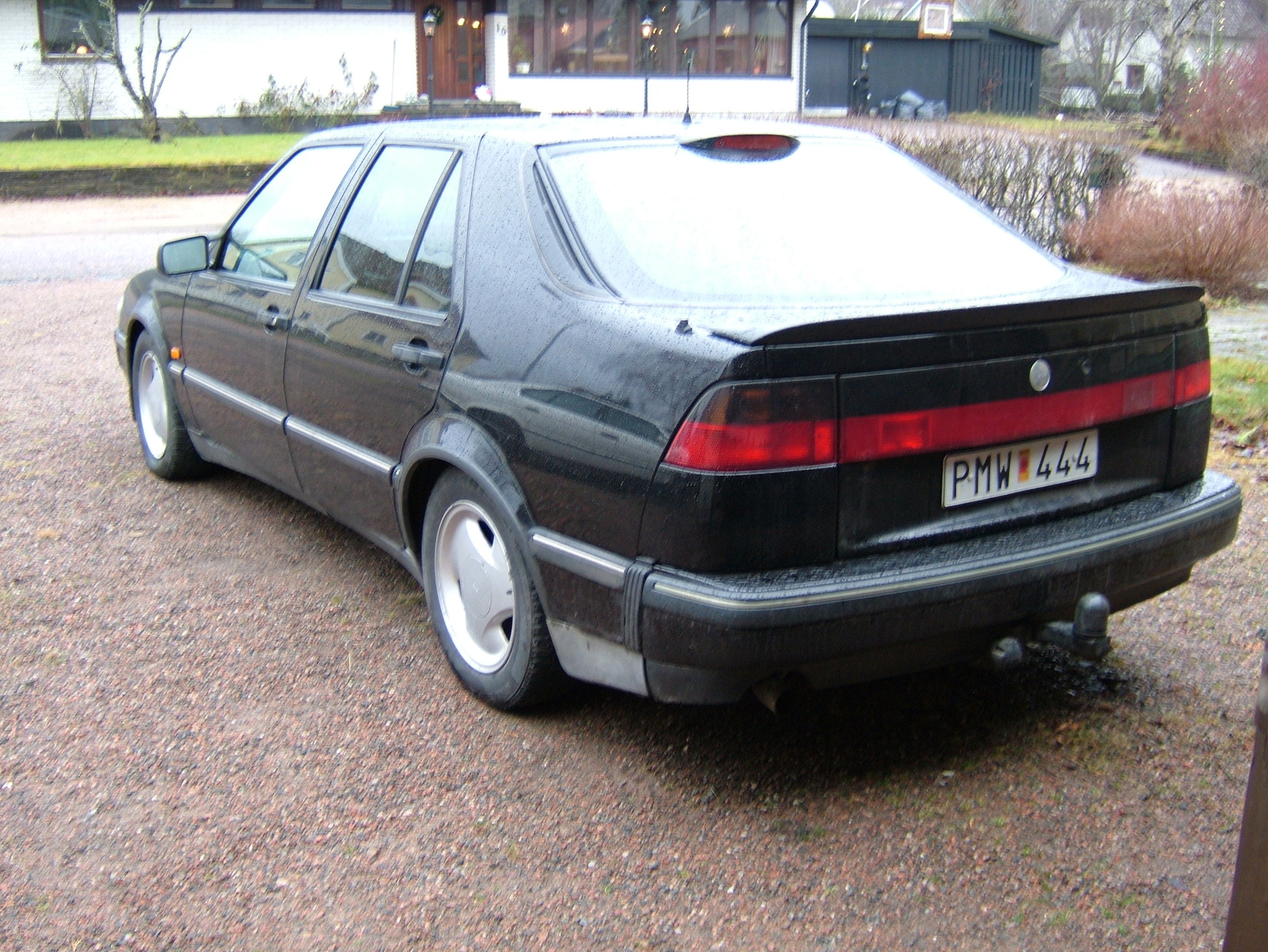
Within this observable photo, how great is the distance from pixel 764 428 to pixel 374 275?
1751mm

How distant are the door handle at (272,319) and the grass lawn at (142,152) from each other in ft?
64.7

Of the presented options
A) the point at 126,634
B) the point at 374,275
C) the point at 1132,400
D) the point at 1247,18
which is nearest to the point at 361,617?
the point at 126,634

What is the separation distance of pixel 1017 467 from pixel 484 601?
4.80 feet

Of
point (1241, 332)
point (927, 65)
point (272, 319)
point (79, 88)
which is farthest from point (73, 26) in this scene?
point (272, 319)

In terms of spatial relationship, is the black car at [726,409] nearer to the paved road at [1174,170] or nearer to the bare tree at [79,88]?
the paved road at [1174,170]

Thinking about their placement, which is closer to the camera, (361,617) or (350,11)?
(361,617)

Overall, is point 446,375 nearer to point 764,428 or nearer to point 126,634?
point 764,428

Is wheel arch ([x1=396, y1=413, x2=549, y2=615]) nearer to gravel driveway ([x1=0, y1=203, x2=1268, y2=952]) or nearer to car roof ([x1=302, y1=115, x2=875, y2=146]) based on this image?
gravel driveway ([x1=0, y1=203, x2=1268, y2=952])

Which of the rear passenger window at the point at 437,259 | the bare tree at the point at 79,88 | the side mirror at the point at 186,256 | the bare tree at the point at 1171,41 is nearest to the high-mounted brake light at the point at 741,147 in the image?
the rear passenger window at the point at 437,259

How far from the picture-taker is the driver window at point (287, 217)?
455cm

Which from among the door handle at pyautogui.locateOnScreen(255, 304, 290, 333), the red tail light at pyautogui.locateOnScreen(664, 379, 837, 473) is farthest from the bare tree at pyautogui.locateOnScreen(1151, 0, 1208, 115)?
the red tail light at pyautogui.locateOnScreen(664, 379, 837, 473)

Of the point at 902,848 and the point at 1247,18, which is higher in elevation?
the point at 1247,18

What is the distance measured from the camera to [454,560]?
147 inches

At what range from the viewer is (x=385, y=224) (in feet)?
13.5
